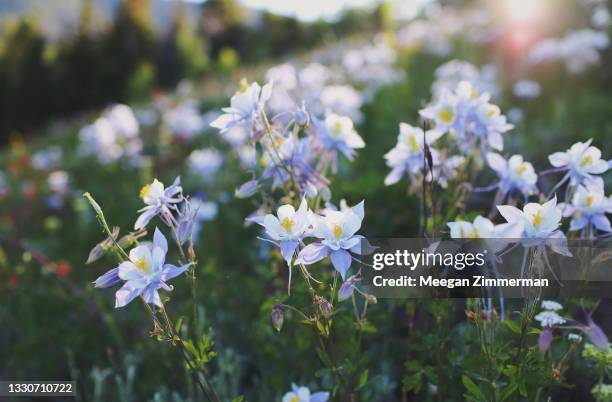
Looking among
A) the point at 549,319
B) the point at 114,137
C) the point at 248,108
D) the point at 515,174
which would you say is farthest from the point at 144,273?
the point at 114,137

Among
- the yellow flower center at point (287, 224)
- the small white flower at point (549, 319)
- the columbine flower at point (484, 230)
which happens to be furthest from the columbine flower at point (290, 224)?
the small white flower at point (549, 319)

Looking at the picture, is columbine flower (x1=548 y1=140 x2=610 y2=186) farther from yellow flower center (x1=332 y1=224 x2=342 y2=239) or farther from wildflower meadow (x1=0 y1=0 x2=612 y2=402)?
yellow flower center (x1=332 y1=224 x2=342 y2=239)

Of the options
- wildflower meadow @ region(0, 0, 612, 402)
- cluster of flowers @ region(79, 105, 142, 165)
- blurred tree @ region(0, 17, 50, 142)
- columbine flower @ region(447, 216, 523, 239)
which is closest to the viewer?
columbine flower @ region(447, 216, 523, 239)

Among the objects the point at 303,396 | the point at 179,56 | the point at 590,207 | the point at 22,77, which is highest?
the point at 179,56

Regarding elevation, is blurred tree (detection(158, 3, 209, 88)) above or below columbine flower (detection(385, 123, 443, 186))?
above

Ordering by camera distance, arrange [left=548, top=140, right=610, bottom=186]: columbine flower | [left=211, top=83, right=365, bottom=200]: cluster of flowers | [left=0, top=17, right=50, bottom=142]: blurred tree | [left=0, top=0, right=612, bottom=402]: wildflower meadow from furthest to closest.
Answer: [left=0, top=17, right=50, bottom=142]: blurred tree
[left=211, top=83, right=365, bottom=200]: cluster of flowers
[left=548, top=140, right=610, bottom=186]: columbine flower
[left=0, top=0, right=612, bottom=402]: wildflower meadow

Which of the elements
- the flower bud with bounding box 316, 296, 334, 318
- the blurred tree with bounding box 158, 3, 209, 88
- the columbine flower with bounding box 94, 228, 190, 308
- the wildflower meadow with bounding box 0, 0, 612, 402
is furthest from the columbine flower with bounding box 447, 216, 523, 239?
the blurred tree with bounding box 158, 3, 209, 88

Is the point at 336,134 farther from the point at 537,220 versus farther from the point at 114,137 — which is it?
the point at 114,137
